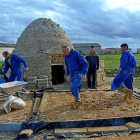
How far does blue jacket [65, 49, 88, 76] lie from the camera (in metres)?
4.29

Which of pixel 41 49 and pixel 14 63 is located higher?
pixel 41 49

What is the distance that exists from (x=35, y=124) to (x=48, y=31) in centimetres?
667

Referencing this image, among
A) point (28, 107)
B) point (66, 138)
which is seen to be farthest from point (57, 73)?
point (66, 138)

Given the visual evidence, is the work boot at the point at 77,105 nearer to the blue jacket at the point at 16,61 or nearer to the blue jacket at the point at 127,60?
the blue jacket at the point at 127,60

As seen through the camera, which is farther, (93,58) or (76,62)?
(93,58)

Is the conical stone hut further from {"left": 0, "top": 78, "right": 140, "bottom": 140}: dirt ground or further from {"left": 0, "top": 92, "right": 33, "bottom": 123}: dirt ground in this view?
{"left": 0, "top": 92, "right": 33, "bottom": 123}: dirt ground

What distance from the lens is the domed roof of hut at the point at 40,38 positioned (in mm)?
8727

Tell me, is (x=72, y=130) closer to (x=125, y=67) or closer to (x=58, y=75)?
(x=125, y=67)

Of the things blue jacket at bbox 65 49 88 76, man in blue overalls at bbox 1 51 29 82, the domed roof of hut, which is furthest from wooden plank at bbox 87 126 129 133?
the domed roof of hut

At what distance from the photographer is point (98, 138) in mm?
2988

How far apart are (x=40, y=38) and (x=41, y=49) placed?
0.66 metres

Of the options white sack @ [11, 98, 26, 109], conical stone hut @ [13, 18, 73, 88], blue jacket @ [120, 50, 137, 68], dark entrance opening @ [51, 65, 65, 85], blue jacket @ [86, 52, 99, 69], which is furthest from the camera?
dark entrance opening @ [51, 65, 65, 85]

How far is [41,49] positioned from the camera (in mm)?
8680

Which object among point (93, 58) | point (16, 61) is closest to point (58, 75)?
point (93, 58)
